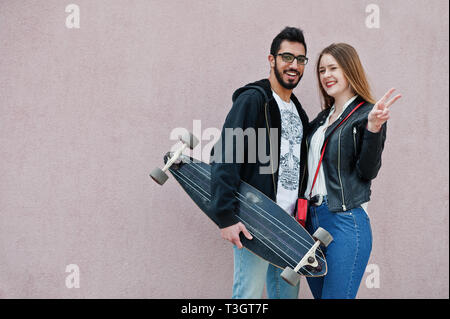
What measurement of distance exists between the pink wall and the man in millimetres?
472

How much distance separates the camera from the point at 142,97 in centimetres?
218

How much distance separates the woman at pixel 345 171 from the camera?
154cm

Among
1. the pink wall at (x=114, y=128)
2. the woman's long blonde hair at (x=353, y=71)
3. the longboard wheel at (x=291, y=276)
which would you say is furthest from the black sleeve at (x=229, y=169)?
the pink wall at (x=114, y=128)

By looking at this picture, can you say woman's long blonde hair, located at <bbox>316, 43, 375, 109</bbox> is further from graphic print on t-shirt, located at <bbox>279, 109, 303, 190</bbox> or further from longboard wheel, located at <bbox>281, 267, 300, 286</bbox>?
longboard wheel, located at <bbox>281, 267, 300, 286</bbox>

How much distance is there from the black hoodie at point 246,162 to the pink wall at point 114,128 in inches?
22.0

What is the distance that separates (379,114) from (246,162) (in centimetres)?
57

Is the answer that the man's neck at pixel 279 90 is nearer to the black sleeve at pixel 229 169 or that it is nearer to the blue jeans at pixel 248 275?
the black sleeve at pixel 229 169

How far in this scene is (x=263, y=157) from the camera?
5.50ft

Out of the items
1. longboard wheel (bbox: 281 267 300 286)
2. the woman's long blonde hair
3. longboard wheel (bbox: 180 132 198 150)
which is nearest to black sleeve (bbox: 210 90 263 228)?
longboard wheel (bbox: 180 132 198 150)

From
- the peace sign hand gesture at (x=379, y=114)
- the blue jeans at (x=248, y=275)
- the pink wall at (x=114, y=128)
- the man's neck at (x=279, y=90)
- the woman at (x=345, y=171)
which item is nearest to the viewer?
the peace sign hand gesture at (x=379, y=114)

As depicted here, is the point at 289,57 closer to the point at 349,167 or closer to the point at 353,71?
the point at 353,71

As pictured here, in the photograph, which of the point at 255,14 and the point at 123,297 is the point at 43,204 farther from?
the point at 255,14

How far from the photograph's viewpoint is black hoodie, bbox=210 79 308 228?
157cm

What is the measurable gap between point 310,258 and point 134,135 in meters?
1.18
